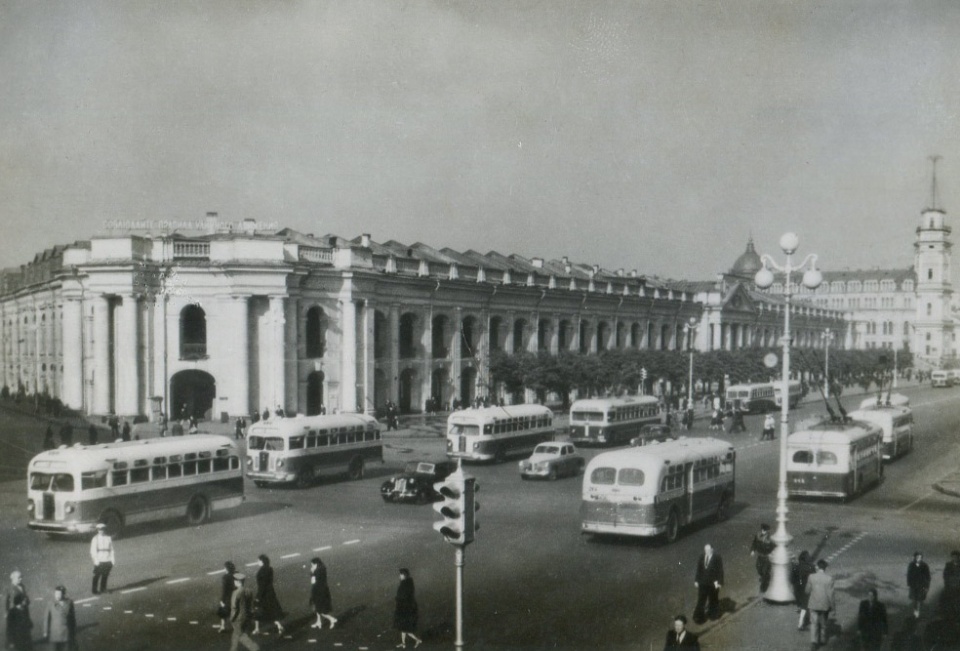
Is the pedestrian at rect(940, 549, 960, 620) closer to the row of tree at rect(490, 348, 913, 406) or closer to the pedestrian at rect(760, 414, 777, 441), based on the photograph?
the pedestrian at rect(760, 414, 777, 441)

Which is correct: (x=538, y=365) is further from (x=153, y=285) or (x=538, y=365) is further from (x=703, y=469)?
(x=703, y=469)

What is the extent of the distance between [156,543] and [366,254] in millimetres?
32222

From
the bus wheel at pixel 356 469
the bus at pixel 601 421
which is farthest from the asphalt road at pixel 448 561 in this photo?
the bus at pixel 601 421

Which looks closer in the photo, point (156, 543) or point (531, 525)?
point (156, 543)

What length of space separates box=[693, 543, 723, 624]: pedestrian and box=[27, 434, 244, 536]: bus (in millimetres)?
12927

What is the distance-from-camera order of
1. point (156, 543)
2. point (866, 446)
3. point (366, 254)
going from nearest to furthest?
point (156, 543), point (866, 446), point (366, 254)

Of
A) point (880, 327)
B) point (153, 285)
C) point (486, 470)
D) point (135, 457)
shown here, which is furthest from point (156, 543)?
point (880, 327)

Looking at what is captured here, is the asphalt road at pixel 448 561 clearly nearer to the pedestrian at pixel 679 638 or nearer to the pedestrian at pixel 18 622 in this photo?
the pedestrian at pixel 18 622

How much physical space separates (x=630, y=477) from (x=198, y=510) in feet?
35.0

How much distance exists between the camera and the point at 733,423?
160 ft

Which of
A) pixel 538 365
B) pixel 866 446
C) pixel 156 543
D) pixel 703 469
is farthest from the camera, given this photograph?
pixel 538 365

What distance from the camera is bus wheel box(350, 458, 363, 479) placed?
105ft

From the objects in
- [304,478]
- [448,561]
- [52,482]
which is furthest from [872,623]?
[304,478]

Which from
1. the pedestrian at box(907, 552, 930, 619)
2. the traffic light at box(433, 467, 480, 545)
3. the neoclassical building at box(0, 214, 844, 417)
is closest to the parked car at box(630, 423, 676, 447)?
the neoclassical building at box(0, 214, 844, 417)
